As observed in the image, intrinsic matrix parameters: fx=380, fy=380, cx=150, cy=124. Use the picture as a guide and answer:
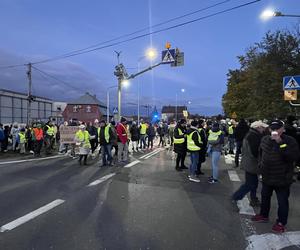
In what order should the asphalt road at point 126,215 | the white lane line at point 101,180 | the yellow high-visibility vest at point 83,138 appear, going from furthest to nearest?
1. the yellow high-visibility vest at point 83,138
2. the white lane line at point 101,180
3. the asphalt road at point 126,215

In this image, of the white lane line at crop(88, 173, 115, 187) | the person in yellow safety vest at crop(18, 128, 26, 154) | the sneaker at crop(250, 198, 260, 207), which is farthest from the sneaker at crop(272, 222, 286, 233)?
the person in yellow safety vest at crop(18, 128, 26, 154)

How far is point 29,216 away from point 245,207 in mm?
4327

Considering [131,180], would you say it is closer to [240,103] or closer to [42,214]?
[42,214]

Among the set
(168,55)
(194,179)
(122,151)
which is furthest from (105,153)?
(168,55)

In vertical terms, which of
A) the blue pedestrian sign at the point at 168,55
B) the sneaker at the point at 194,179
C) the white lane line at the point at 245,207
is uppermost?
the blue pedestrian sign at the point at 168,55

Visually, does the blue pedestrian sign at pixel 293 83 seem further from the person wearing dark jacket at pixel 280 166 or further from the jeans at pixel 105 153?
the person wearing dark jacket at pixel 280 166

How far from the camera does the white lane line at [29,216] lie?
626cm

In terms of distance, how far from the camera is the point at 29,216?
697 centimetres

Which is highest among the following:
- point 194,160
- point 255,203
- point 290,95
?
point 290,95

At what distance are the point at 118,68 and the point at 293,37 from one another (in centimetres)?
1403

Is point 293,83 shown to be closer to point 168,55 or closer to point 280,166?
point 280,166

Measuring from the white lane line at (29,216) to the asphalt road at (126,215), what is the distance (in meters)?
0.01

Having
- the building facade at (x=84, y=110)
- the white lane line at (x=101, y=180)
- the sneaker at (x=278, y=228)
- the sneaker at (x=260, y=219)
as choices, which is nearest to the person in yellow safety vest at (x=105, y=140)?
the white lane line at (x=101, y=180)

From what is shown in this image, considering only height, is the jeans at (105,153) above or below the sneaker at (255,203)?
above
